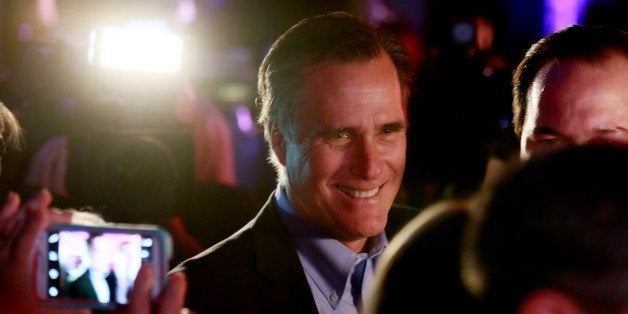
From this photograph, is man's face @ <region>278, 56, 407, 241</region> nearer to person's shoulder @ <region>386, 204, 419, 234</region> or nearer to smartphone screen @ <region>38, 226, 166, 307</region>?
person's shoulder @ <region>386, 204, 419, 234</region>

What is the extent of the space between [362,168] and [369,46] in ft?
1.31

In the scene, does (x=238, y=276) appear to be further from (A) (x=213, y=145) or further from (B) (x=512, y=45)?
(B) (x=512, y=45)

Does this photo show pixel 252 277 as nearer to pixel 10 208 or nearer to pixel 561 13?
pixel 10 208

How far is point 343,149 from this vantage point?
2188 millimetres

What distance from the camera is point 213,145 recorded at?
246 inches

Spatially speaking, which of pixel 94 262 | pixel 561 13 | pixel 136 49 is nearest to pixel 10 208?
pixel 94 262

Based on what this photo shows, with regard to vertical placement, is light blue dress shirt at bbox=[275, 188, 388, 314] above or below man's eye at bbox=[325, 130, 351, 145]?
below

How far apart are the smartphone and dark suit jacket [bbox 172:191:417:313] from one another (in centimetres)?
60

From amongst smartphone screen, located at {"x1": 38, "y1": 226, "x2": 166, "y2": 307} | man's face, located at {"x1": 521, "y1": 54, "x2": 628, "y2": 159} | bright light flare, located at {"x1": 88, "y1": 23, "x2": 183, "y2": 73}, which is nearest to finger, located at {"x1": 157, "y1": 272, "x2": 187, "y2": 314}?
smartphone screen, located at {"x1": 38, "y1": 226, "x2": 166, "y2": 307}

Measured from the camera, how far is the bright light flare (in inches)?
247

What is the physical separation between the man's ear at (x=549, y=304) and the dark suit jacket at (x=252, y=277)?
1.34m

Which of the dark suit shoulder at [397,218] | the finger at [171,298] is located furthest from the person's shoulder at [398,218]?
the finger at [171,298]

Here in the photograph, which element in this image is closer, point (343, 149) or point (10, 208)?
point (10, 208)

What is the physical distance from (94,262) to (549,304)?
1.00m
